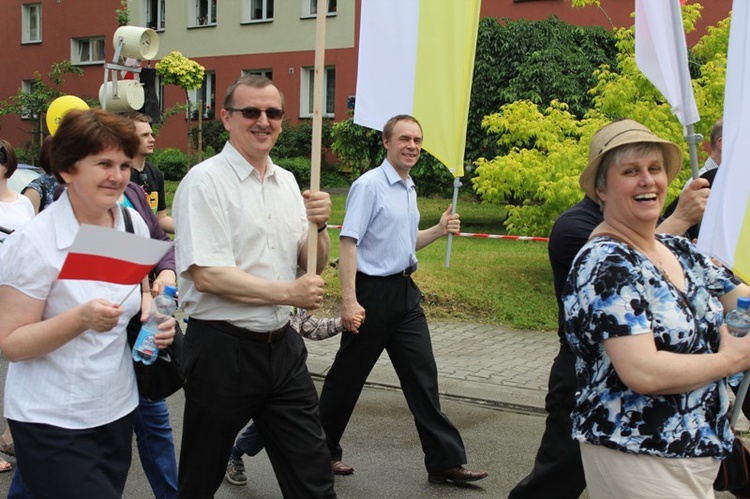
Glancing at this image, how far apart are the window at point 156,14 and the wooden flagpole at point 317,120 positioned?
34.5 meters

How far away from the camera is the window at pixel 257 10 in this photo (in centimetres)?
3422

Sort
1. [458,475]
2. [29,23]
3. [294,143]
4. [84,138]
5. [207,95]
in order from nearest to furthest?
[84,138], [458,475], [294,143], [207,95], [29,23]

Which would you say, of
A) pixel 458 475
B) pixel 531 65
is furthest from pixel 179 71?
pixel 458 475

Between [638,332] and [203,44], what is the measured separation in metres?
34.4

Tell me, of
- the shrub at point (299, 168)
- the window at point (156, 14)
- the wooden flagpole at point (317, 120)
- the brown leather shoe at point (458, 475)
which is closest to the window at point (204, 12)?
the window at point (156, 14)

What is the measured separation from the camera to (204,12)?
35.8 m

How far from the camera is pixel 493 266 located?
1207 centimetres

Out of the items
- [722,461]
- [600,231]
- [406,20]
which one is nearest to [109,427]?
[600,231]

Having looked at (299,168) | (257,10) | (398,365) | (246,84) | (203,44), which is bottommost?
(299,168)

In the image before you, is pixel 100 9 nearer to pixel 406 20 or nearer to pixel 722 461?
pixel 406 20

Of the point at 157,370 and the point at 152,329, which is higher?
the point at 152,329

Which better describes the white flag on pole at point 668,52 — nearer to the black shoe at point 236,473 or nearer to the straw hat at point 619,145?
the straw hat at point 619,145

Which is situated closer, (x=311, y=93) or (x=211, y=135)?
(x=311, y=93)

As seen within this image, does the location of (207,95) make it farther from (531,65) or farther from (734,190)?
(734,190)
